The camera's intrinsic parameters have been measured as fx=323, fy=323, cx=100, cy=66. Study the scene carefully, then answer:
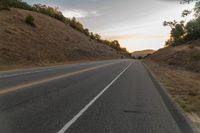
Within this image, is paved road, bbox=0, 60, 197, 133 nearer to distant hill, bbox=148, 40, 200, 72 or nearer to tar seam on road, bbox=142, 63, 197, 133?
tar seam on road, bbox=142, 63, 197, 133

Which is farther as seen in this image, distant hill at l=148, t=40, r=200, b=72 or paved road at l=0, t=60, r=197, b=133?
distant hill at l=148, t=40, r=200, b=72

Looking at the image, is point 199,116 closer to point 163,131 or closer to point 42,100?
point 163,131

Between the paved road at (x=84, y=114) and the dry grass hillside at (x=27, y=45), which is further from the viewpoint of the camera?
the dry grass hillside at (x=27, y=45)

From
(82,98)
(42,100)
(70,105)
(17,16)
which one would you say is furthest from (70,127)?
(17,16)

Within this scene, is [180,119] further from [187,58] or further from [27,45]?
[187,58]

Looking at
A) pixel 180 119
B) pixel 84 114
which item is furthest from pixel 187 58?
pixel 84 114

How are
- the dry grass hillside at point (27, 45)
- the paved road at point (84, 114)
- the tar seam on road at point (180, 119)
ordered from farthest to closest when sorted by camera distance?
the dry grass hillside at point (27, 45), the tar seam on road at point (180, 119), the paved road at point (84, 114)

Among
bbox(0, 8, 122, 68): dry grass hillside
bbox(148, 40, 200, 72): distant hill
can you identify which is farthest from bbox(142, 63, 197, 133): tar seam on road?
bbox(148, 40, 200, 72): distant hill

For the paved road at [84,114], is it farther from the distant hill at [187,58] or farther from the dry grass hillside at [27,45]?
the distant hill at [187,58]

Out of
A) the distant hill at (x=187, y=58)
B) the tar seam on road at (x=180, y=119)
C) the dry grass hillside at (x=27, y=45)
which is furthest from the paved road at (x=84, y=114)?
the distant hill at (x=187, y=58)

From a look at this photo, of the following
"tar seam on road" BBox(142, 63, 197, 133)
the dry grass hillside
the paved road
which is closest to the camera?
the paved road

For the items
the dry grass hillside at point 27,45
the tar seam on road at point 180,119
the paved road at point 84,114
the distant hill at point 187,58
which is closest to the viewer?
the paved road at point 84,114

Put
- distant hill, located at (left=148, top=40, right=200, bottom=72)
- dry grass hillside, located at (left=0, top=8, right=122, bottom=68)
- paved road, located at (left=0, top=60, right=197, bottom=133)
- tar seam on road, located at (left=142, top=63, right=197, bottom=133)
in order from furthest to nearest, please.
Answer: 1. distant hill, located at (left=148, top=40, right=200, bottom=72)
2. dry grass hillside, located at (left=0, top=8, right=122, bottom=68)
3. tar seam on road, located at (left=142, top=63, right=197, bottom=133)
4. paved road, located at (left=0, top=60, right=197, bottom=133)

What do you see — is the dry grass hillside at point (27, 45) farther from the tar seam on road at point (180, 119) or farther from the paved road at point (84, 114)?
the tar seam on road at point (180, 119)
